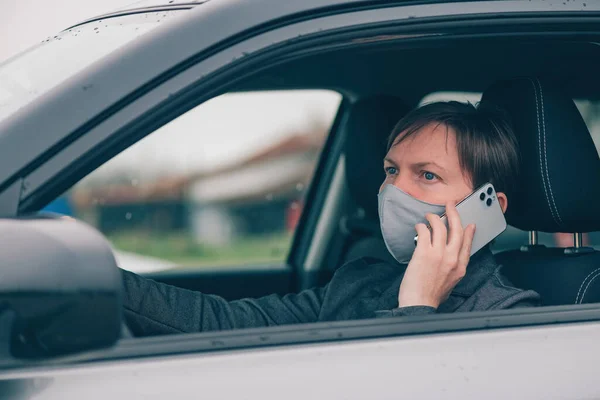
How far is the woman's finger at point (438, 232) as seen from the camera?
6.12 ft

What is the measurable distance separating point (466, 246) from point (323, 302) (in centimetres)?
52

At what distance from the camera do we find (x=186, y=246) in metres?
15.3

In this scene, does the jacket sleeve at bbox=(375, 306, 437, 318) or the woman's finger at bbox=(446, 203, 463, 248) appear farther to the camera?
the woman's finger at bbox=(446, 203, 463, 248)

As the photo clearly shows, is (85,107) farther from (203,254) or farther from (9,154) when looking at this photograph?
(203,254)

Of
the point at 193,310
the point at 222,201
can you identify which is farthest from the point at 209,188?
the point at 193,310

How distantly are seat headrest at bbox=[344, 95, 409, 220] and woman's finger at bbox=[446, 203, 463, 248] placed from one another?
90cm

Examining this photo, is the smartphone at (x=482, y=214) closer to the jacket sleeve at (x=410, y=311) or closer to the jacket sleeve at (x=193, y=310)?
the jacket sleeve at (x=410, y=311)

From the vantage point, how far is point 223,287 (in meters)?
3.42

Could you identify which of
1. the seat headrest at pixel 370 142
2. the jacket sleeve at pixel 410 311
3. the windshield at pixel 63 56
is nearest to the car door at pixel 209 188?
the seat headrest at pixel 370 142

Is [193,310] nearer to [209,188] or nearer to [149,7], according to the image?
[149,7]

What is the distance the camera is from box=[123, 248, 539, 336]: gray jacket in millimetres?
1938

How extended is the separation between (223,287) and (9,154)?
208cm

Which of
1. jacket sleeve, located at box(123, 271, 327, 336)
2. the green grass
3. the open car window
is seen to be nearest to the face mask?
jacket sleeve, located at box(123, 271, 327, 336)

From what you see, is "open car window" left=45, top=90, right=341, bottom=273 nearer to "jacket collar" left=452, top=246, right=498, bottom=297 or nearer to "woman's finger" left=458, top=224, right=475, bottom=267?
"jacket collar" left=452, top=246, right=498, bottom=297
